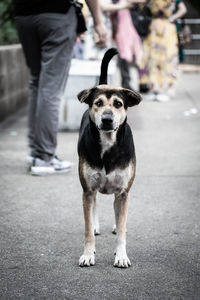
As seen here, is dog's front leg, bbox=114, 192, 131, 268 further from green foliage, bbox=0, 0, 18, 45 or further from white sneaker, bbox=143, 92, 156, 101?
white sneaker, bbox=143, 92, 156, 101

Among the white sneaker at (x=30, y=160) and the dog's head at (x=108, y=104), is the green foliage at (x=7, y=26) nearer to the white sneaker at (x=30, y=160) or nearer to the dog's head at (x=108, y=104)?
the white sneaker at (x=30, y=160)

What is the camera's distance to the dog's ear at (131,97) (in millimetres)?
3547

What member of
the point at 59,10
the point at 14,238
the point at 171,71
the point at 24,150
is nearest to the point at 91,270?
the point at 14,238

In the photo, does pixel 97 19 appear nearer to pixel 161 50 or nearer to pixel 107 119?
pixel 107 119

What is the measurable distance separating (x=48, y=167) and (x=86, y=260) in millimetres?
2225

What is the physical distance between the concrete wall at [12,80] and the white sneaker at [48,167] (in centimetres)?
308

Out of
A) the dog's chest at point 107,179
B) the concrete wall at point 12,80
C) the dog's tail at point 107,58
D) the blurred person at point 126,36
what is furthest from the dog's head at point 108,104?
the blurred person at point 126,36

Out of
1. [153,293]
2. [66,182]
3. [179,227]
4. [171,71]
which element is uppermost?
[153,293]

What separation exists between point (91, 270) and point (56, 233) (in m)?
0.69

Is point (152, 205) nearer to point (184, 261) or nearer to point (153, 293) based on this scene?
point (184, 261)

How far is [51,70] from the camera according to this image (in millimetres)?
5352

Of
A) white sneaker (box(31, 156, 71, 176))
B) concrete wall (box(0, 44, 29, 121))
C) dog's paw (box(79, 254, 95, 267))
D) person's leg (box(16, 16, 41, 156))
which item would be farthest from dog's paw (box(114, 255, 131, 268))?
concrete wall (box(0, 44, 29, 121))

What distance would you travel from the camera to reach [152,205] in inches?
185

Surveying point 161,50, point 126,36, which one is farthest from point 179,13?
point 126,36
